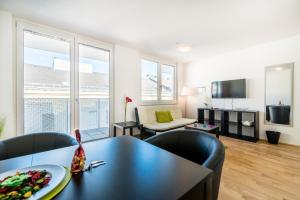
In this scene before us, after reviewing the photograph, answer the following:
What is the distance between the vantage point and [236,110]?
3.77 meters

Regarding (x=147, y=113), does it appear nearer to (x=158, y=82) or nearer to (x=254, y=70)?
(x=158, y=82)

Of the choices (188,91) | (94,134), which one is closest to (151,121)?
(94,134)

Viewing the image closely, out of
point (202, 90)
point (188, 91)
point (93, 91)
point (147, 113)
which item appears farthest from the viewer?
point (188, 91)

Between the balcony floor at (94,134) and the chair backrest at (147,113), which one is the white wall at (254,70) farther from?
the balcony floor at (94,134)

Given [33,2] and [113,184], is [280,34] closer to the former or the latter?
[113,184]

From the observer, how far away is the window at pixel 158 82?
430cm

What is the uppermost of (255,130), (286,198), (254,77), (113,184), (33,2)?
(33,2)

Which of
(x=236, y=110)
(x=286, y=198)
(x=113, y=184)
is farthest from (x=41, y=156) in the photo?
(x=236, y=110)

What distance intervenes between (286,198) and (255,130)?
2.21 m

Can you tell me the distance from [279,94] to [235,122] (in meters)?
1.19

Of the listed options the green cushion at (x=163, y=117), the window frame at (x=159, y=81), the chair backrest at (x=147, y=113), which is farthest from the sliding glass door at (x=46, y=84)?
the green cushion at (x=163, y=117)

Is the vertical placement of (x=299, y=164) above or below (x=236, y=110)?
below

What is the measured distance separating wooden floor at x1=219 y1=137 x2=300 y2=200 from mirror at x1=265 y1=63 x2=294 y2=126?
633 millimetres

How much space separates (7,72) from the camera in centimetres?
219
